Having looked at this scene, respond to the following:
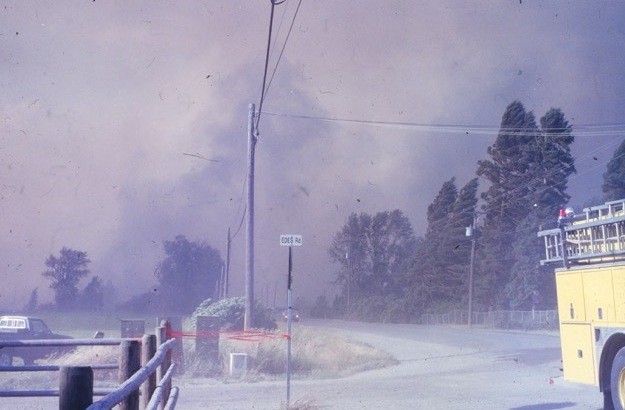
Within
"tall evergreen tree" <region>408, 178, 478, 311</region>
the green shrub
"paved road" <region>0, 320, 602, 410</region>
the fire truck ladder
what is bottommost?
"paved road" <region>0, 320, 602, 410</region>

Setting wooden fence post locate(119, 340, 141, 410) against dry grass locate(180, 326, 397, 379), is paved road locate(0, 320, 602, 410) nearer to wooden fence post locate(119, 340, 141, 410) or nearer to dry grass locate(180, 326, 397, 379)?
dry grass locate(180, 326, 397, 379)

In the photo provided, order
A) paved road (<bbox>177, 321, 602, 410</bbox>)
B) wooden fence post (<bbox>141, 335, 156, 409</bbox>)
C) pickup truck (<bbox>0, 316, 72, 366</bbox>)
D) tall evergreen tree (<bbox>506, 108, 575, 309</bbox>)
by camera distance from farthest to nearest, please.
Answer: tall evergreen tree (<bbox>506, 108, 575, 309</bbox>) → pickup truck (<bbox>0, 316, 72, 366</bbox>) → paved road (<bbox>177, 321, 602, 410</bbox>) → wooden fence post (<bbox>141, 335, 156, 409</bbox>)

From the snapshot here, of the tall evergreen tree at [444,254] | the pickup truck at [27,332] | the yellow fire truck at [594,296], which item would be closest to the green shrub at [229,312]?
the pickup truck at [27,332]

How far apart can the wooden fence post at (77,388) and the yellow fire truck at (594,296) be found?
9377 millimetres

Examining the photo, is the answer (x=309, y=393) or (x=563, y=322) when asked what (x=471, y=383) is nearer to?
(x=309, y=393)

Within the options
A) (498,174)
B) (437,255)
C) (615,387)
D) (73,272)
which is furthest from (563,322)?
(437,255)

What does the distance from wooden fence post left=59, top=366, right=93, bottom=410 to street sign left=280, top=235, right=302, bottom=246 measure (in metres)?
11.0

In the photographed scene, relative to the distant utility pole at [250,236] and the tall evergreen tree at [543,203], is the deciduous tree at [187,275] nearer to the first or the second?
the tall evergreen tree at [543,203]

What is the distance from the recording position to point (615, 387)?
10352 mm

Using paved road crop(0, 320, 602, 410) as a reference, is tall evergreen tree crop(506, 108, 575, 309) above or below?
above

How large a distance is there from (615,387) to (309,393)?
760 centimetres

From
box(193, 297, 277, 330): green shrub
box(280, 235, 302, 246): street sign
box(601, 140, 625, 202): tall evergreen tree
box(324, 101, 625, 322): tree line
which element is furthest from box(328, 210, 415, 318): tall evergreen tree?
box(280, 235, 302, 246): street sign

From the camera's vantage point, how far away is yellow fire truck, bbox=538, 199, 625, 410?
10492 mm

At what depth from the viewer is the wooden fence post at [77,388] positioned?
2.44m
